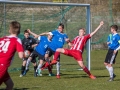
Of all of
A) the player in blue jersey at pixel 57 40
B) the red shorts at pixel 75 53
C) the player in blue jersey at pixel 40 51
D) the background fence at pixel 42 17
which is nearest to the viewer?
the red shorts at pixel 75 53

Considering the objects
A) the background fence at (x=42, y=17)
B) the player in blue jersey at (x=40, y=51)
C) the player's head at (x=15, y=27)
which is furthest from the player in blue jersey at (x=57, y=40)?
the player's head at (x=15, y=27)

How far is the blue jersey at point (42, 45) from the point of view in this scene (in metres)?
16.6

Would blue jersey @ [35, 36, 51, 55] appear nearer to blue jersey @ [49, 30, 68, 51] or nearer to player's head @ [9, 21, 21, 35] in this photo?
blue jersey @ [49, 30, 68, 51]

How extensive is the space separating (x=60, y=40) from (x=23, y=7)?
3.37 meters

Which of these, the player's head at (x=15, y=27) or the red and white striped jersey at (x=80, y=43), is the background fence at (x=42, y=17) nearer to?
the red and white striped jersey at (x=80, y=43)

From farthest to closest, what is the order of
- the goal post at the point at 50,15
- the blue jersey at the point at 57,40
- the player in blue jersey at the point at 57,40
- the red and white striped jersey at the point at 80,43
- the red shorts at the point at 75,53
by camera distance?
the goal post at the point at 50,15 < the blue jersey at the point at 57,40 < the player in blue jersey at the point at 57,40 < the red and white striped jersey at the point at 80,43 < the red shorts at the point at 75,53

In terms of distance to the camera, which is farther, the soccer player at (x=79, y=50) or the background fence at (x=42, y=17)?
the background fence at (x=42, y=17)

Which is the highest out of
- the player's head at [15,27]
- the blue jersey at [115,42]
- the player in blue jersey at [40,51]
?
the player's head at [15,27]

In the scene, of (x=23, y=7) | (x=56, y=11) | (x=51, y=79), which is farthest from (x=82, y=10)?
(x=51, y=79)

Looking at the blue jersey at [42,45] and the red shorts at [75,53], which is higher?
the blue jersey at [42,45]

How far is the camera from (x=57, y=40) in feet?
54.7

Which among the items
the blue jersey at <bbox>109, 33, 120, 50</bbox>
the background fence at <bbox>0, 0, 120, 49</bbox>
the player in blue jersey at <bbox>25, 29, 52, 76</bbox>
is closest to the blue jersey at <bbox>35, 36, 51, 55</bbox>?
the player in blue jersey at <bbox>25, 29, 52, 76</bbox>

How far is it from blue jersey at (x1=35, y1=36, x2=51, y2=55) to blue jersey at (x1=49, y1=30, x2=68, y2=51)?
0.72 feet

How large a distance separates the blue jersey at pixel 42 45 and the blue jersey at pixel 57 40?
0.22 m
